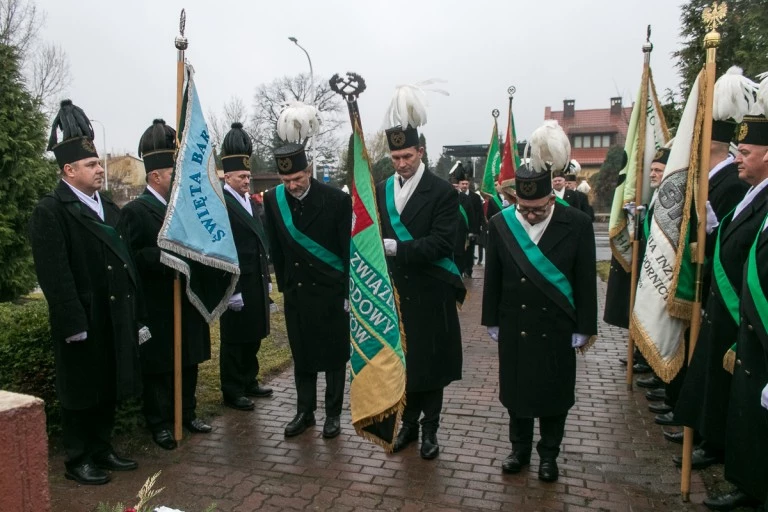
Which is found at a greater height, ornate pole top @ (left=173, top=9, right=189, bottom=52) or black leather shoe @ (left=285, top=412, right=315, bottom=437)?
ornate pole top @ (left=173, top=9, right=189, bottom=52)

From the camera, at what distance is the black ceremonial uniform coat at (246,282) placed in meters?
5.79

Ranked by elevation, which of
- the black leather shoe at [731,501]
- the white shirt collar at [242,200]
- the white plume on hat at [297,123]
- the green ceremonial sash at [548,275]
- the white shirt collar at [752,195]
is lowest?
the black leather shoe at [731,501]

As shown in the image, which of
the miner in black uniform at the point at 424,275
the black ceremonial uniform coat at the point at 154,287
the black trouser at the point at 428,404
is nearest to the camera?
the miner in black uniform at the point at 424,275

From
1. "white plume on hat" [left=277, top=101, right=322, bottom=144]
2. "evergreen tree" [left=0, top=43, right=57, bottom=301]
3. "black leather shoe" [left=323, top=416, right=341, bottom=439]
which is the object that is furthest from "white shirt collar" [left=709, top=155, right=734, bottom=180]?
"evergreen tree" [left=0, top=43, right=57, bottom=301]

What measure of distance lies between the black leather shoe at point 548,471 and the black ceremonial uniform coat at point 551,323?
0.36 metres

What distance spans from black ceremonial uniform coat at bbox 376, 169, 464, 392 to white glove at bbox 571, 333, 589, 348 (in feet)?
2.98

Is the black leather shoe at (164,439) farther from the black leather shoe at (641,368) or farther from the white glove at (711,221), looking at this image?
the black leather shoe at (641,368)

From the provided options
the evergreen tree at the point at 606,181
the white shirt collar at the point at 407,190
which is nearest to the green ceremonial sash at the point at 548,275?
the white shirt collar at the point at 407,190

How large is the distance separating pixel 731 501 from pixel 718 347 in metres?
0.91

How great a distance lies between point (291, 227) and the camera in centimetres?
519

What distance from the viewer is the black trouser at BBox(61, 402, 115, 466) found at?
433cm

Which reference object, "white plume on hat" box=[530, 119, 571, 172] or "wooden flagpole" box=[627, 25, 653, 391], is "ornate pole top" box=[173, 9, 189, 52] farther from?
"wooden flagpole" box=[627, 25, 653, 391]

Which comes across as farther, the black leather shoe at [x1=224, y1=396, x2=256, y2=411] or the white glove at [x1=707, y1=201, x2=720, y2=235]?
the black leather shoe at [x1=224, y1=396, x2=256, y2=411]

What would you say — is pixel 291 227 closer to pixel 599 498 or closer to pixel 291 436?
pixel 291 436
